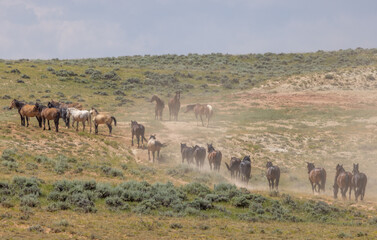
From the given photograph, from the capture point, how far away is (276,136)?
40.4 m

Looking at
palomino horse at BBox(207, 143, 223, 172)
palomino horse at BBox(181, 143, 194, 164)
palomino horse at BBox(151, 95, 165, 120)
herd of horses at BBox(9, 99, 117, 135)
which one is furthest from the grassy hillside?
palomino horse at BBox(151, 95, 165, 120)

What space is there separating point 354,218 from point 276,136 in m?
19.8

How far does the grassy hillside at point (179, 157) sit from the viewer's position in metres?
17.4

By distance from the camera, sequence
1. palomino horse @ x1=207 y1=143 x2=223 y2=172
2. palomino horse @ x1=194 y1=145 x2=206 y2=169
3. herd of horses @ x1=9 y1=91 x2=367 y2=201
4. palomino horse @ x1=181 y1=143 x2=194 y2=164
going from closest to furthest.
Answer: herd of horses @ x1=9 y1=91 x2=367 y2=201 → palomino horse @ x1=207 y1=143 x2=223 y2=172 → palomino horse @ x1=194 y1=145 x2=206 y2=169 → palomino horse @ x1=181 y1=143 x2=194 y2=164

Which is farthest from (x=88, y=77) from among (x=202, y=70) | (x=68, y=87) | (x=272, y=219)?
(x=272, y=219)

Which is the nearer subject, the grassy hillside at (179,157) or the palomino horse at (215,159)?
the grassy hillside at (179,157)

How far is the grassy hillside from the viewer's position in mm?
17391

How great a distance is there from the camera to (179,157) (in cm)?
3222

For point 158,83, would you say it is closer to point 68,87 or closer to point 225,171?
point 68,87

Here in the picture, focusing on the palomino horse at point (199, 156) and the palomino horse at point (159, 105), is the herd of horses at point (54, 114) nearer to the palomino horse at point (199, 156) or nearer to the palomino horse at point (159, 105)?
the palomino horse at point (159, 105)

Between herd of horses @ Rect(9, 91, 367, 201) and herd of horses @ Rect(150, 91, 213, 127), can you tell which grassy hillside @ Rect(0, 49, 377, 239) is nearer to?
herd of horses @ Rect(9, 91, 367, 201)

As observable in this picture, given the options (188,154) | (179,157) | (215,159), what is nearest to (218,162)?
(215,159)

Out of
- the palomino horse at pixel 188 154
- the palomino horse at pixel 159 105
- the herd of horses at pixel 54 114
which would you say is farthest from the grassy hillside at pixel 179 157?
the palomino horse at pixel 159 105

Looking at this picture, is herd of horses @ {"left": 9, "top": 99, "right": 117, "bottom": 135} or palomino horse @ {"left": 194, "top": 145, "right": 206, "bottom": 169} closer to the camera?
palomino horse @ {"left": 194, "top": 145, "right": 206, "bottom": 169}
